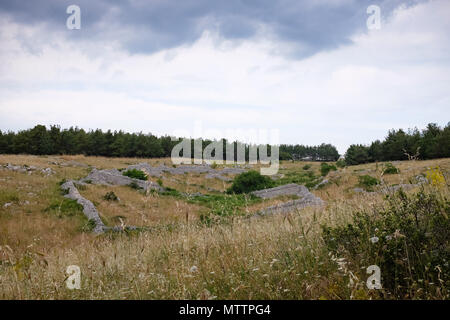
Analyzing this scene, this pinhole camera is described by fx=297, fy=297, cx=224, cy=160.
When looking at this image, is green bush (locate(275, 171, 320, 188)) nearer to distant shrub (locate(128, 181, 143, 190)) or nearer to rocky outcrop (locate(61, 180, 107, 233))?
A: distant shrub (locate(128, 181, 143, 190))

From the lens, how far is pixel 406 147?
49250 millimetres

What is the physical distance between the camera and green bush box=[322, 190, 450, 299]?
256 cm

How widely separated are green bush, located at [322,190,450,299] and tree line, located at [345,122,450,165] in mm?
40911

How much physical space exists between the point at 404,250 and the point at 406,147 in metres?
54.3

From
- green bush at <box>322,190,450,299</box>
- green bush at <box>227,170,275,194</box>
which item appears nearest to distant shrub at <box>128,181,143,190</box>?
green bush at <box>227,170,275,194</box>

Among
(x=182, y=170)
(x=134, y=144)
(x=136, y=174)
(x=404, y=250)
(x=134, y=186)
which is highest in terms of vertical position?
(x=134, y=144)

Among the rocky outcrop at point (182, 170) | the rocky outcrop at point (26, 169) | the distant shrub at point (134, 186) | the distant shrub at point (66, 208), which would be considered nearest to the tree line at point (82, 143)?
the rocky outcrop at point (182, 170)

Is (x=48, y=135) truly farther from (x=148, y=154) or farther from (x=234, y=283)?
(x=234, y=283)

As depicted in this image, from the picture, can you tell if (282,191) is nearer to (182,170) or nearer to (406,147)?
(182,170)

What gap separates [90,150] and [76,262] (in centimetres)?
6763

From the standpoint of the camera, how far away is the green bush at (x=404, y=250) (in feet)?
8.39

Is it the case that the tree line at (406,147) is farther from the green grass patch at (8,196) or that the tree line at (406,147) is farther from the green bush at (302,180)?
the green grass patch at (8,196)

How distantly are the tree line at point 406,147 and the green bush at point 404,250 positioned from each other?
4091cm

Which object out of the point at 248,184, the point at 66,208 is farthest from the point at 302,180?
the point at 66,208
